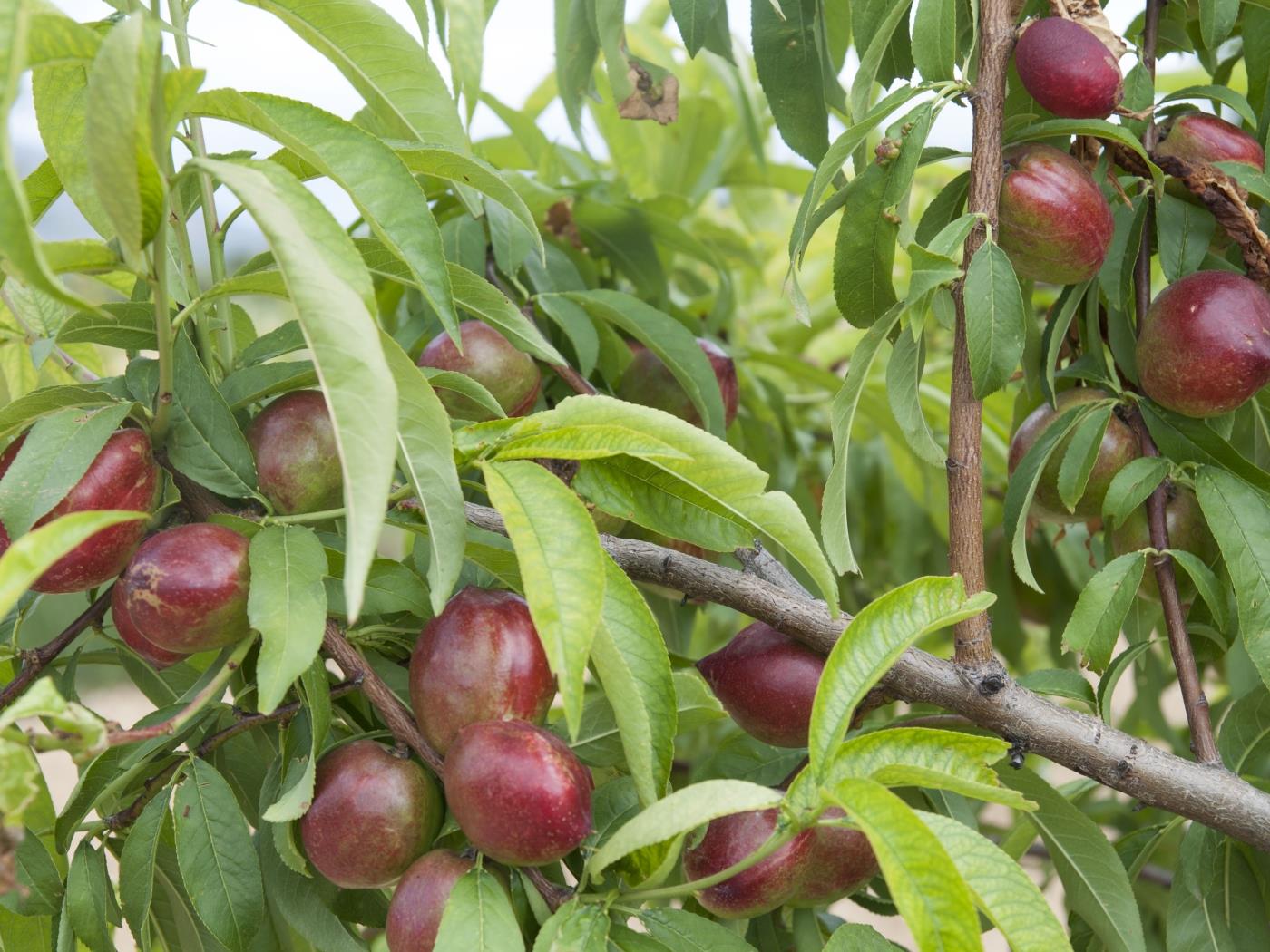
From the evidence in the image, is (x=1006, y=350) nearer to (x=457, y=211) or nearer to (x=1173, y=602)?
(x=1173, y=602)

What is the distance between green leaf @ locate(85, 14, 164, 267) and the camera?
0.35 meters

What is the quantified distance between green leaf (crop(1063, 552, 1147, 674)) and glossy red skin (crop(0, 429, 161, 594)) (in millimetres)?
434

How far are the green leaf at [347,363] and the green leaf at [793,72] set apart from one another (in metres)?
0.41

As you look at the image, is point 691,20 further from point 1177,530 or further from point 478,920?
point 478,920

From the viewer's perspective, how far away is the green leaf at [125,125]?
0.35 m

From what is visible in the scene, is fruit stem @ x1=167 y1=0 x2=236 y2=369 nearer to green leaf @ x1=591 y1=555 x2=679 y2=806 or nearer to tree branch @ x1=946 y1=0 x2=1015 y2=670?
green leaf @ x1=591 y1=555 x2=679 y2=806

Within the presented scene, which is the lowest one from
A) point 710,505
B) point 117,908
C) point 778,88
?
point 117,908

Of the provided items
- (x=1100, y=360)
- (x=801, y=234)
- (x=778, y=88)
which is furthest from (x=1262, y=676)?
(x=778, y=88)

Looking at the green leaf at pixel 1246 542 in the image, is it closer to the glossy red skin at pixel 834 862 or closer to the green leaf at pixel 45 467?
the glossy red skin at pixel 834 862

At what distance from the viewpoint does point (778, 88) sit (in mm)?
725

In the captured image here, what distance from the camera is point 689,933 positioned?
1.61 feet

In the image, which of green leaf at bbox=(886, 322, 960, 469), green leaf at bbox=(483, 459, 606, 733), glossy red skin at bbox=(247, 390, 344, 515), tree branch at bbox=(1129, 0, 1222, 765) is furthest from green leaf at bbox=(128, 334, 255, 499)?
tree branch at bbox=(1129, 0, 1222, 765)

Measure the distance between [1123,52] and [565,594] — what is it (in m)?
0.43

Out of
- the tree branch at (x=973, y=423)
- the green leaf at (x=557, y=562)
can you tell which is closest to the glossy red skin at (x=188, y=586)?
the green leaf at (x=557, y=562)
